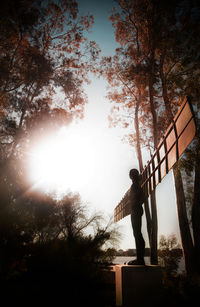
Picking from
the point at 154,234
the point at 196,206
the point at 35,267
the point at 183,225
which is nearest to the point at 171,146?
the point at 35,267

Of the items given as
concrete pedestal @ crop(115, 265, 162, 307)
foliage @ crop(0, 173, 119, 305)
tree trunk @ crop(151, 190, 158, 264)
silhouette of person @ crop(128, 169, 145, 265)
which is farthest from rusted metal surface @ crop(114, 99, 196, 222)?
tree trunk @ crop(151, 190, 158, 264)

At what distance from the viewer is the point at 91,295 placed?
4.49m

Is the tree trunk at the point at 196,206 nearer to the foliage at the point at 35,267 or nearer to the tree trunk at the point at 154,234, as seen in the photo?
the tree trunk at the point at 154,234

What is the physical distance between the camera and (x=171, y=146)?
4.04 meters

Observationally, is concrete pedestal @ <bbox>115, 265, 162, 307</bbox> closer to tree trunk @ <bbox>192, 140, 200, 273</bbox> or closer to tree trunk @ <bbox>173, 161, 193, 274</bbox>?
tree trunk @ <bbox>173, 161, 193, 274</bbox>

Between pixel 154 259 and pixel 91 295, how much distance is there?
17.5ft

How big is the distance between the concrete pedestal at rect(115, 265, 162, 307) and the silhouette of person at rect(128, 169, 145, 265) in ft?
0.84

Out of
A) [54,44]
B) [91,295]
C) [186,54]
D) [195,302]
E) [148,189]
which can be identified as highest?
[54,44]

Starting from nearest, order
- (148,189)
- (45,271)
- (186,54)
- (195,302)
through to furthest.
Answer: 1. (45,271)
2. (148,189)
3. (195,302)
4. (186,54)

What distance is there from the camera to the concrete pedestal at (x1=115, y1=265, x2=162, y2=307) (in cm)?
374

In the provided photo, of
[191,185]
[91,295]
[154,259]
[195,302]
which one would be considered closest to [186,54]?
[191,185]

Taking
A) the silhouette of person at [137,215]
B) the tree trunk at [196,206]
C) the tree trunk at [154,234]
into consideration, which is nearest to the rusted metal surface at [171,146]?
the silhouette of person at [137,215]

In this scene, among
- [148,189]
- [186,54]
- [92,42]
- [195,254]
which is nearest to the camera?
[148,189]

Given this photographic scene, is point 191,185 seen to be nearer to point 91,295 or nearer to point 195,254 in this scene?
point 195,254
